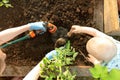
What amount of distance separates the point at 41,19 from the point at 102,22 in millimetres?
424

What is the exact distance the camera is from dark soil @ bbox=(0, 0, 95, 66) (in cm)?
156

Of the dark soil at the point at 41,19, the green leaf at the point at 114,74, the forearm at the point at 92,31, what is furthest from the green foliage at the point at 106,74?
the dark soil at the point at 41,19

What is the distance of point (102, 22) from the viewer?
5.45 ft

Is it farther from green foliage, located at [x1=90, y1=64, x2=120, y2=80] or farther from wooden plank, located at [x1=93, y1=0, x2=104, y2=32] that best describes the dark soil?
green foliage, located at [x1=90, y1=64, x2=120, y2=80]

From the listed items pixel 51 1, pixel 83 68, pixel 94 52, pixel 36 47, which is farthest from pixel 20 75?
pixel 51 1

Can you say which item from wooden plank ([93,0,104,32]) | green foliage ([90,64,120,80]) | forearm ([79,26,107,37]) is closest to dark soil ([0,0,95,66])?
wooden plank ([93,0,104,32])

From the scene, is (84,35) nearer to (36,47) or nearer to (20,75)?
(36,47)

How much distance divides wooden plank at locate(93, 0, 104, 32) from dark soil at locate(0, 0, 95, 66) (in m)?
0.03

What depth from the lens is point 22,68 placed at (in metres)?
1.48

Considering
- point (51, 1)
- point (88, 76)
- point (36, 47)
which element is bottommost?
point (88, 76)

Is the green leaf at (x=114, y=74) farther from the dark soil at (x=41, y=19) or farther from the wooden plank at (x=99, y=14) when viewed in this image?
the wooden plank at (x=99, y=14)

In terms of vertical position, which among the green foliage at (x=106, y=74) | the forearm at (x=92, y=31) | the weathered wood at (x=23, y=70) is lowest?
the weathered wood at (x=23, y=70)

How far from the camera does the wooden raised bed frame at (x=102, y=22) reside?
145 centimetres

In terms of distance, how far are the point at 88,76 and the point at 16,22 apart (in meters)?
0.63
